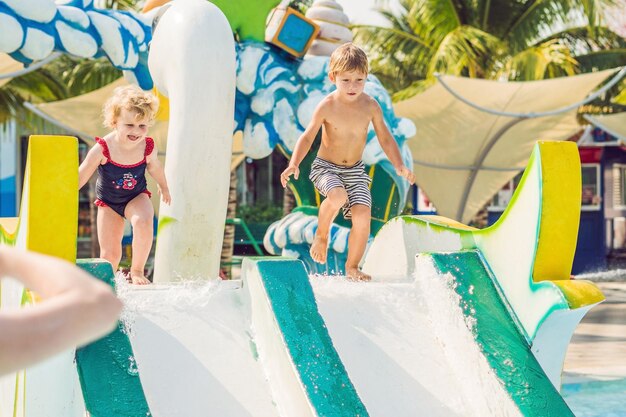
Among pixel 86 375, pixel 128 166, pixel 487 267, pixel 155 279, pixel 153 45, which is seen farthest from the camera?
pixel 153 45

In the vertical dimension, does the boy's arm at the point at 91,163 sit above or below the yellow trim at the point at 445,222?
above

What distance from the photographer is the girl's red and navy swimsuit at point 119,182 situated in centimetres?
421

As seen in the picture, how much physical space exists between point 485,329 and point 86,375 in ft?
5.06

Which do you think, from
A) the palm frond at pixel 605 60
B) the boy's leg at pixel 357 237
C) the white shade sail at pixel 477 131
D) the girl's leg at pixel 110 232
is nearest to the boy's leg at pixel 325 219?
the boy's leg at pixel 357 237

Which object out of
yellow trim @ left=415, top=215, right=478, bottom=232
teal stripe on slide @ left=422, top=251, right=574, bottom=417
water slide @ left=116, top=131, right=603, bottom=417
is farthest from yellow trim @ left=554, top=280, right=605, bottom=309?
yellow trim @ left=415, top=215, right=478, bottom=232

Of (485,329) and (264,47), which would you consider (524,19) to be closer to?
(264,47)

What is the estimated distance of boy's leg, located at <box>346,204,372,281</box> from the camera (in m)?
4.27

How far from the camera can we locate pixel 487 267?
3.72 meters

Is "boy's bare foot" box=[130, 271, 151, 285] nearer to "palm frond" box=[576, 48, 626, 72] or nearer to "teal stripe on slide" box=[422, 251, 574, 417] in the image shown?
"teal stripe on slide" box=[422, 251, 574, 417]

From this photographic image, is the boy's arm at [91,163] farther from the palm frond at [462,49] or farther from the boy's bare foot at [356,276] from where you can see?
the palm frond at [462,49]

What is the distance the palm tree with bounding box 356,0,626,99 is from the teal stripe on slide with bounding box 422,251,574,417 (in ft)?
36.3

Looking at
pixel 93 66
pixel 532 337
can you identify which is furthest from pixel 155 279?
pixel 93 66

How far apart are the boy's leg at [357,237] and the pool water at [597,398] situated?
2107 mm

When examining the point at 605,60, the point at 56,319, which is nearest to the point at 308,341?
the point at 56,319
